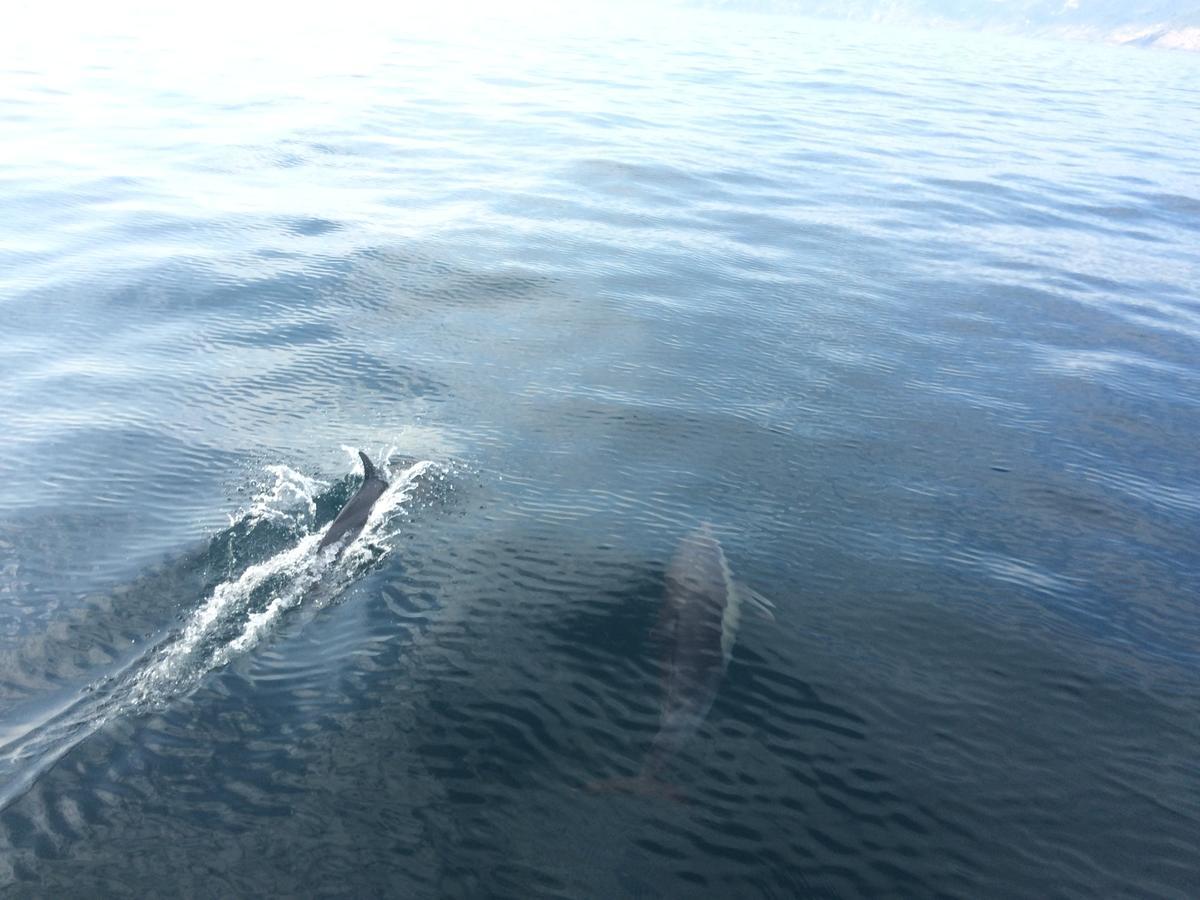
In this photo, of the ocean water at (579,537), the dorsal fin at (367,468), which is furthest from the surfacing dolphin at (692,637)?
the dorsal fin at (367,468)

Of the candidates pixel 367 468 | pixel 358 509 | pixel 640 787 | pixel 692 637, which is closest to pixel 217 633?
pixel 358 509

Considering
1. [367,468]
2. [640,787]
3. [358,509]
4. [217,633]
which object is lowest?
[640,787]

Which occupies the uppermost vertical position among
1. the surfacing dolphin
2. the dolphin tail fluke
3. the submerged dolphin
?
the submerged dolphin

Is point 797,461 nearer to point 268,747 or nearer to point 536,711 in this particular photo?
point 536,711

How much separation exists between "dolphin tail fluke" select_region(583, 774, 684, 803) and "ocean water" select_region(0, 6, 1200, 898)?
16 cm

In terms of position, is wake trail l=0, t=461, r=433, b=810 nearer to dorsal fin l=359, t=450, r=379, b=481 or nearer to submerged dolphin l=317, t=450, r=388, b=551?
submerged dolphin l=317, t=450, r=388, b=551

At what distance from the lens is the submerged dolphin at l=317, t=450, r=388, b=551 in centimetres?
1642

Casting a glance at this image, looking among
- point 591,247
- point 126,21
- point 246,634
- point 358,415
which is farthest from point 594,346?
point 126,21

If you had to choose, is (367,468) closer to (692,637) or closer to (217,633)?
(217,633)

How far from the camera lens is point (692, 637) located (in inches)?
555

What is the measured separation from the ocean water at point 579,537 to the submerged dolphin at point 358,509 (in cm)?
37

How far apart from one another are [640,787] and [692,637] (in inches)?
119

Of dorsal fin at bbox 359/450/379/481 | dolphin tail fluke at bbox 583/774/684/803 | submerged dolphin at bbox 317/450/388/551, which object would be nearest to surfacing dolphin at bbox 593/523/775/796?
dolphin tail fluke at bbox 583/774/684/803

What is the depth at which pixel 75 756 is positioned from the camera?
1185 cm
